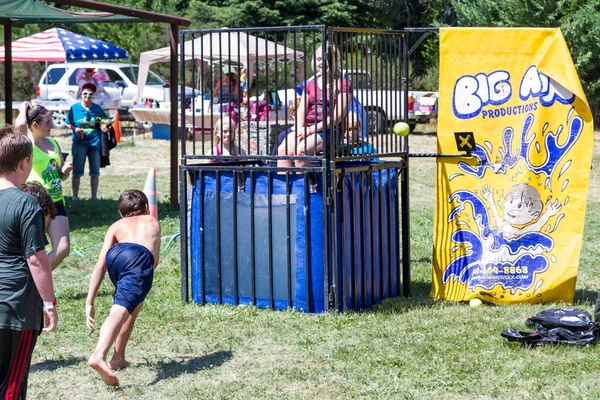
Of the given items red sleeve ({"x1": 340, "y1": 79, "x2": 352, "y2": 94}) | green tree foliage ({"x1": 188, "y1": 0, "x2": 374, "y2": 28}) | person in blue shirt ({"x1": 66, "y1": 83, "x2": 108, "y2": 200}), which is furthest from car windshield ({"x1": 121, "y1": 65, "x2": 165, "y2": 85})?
red sleeve ({"x1": 340, "y1": 79, "x2": 352, "y2": 94})

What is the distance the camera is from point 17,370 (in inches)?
167

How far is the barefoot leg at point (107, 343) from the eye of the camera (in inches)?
200

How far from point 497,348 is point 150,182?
3848mm

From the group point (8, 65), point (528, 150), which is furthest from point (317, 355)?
point (8, 65)

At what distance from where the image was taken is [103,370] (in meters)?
5.10

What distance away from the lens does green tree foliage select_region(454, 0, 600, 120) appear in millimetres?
25469

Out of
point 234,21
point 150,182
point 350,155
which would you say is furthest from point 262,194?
point 234,21

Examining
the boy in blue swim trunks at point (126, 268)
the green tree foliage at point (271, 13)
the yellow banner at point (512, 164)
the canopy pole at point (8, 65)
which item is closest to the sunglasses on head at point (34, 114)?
the boy in blue swim trunks at point (126, 268)

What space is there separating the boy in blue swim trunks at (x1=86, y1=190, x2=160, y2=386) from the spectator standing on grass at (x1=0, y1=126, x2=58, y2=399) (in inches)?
38.8

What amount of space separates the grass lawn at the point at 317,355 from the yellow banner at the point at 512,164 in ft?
1.11

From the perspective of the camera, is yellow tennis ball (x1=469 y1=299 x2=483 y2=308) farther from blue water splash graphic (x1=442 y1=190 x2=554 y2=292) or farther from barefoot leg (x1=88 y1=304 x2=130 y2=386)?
barefoot leg (x1=88 y1=304 x2=130 y2=386)

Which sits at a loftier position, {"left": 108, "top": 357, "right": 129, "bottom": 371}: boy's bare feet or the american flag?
the american flag

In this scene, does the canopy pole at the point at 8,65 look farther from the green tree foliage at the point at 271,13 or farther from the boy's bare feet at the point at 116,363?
the green tree foliage at the point at 271,13

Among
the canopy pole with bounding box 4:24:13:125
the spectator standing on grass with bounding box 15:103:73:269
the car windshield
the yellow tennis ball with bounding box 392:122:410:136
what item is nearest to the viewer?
the yellow tennis ball with bounding box 392:122:410:136
